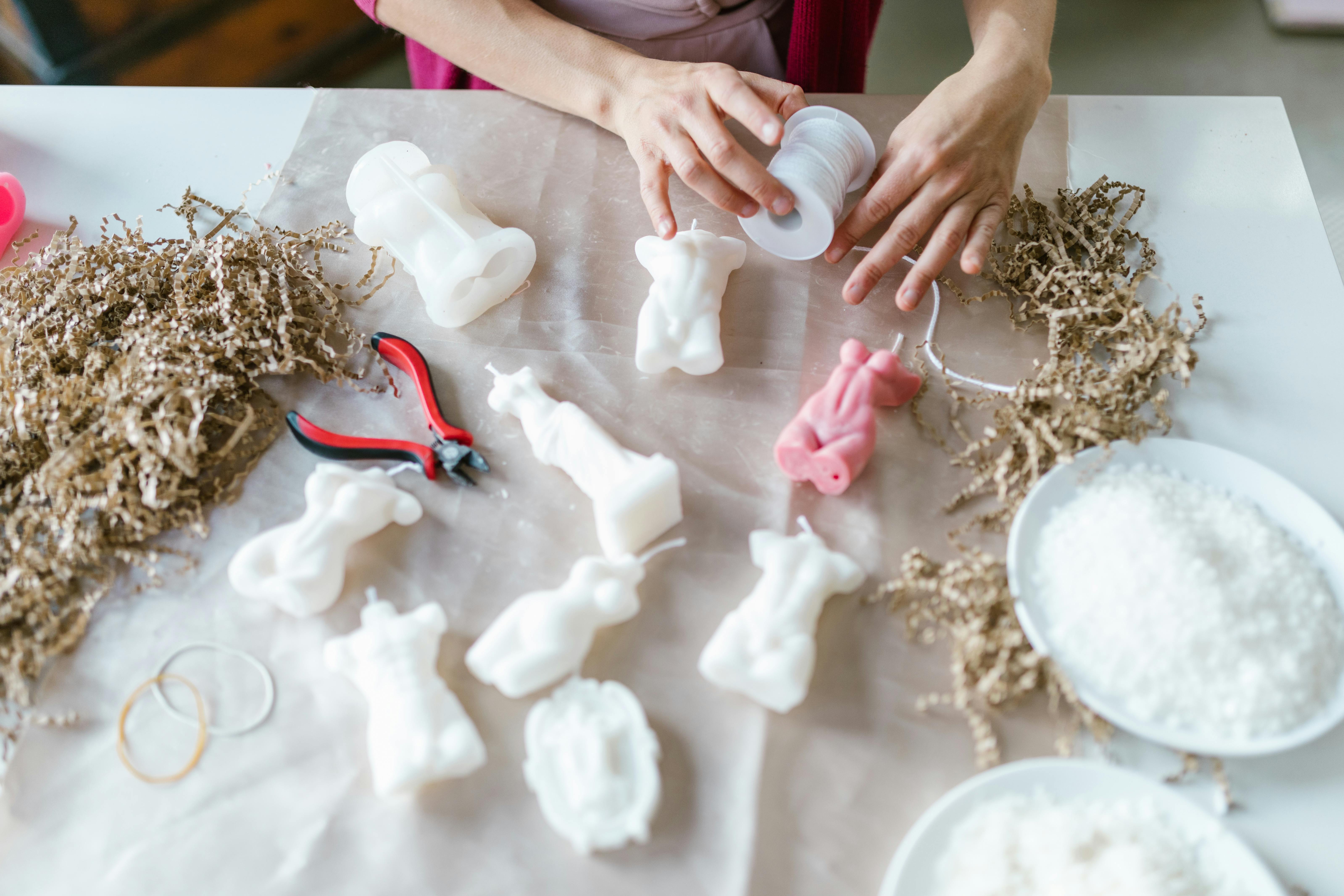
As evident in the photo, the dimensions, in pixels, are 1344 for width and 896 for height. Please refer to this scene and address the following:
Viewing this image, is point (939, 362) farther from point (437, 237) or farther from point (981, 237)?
point (437, 237)

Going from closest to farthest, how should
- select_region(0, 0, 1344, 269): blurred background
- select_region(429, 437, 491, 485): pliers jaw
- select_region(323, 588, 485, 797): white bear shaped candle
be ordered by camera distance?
select_region(323, 588, 485, 797): white bear shaped candle, select_region(429, 437, 491, 485): pliers jaw, select_region(0, 0, 1344, 269): blurred background

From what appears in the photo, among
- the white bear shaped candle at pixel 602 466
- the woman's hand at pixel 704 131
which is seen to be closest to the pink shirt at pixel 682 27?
the woman's hand at pixel 704 131

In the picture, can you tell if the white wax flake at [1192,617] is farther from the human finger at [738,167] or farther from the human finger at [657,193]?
the human finger at [657,193]

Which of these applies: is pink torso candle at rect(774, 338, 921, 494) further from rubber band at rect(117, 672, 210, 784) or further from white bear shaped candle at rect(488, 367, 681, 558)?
rubber band at rect(117, 672, 210, 784)

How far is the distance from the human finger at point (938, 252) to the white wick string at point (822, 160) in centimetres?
14

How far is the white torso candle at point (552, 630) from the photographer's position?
3.25 ft

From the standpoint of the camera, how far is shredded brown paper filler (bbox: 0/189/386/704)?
1.11 metres

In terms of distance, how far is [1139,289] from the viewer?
1.29 m

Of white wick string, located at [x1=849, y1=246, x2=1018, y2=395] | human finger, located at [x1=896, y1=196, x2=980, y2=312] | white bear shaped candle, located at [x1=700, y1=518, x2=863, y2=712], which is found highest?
human finger, located at [x1=896, y1=196, x2=980, y2=312]

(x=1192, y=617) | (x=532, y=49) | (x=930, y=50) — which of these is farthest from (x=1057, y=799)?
(x=930, y=50)

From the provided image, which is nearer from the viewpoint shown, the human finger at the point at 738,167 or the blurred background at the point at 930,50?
the human finger at the point at 738,167

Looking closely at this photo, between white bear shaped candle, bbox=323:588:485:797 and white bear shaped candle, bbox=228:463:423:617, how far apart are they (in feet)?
0.23

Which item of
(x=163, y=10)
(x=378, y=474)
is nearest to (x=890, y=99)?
(x=378, y=474)

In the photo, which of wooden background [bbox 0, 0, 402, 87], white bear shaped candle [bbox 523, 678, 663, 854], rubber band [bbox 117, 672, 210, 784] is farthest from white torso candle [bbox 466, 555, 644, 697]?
wooden background [bbox 0, 0, 402, 87]
